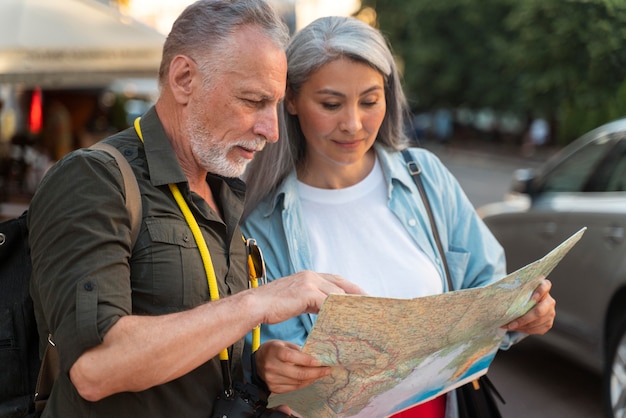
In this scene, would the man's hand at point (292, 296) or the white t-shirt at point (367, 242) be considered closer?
the man's hand at point (292, 296)

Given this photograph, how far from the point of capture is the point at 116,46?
691 centimetres

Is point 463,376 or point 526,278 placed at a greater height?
point 526,278

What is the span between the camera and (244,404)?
1722 mm

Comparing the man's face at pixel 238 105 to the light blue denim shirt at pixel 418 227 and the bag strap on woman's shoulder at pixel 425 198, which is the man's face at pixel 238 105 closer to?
the light blue denim shirt at pixel 418 227

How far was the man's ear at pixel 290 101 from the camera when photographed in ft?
8.23

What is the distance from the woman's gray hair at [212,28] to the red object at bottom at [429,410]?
1085 millimetres

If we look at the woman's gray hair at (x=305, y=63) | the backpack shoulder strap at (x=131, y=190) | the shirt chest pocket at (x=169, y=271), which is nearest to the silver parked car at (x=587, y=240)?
the woman's gray hair at (x=305, y=63)

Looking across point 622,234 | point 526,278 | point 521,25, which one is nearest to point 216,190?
point 526,278

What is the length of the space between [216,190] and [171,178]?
0.26m

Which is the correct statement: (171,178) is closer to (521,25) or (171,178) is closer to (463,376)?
(463,376)

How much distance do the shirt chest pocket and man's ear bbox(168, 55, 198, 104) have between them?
28 centimetres

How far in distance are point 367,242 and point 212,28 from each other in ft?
3.01

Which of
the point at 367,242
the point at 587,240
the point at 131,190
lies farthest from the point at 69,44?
the point at 131,190

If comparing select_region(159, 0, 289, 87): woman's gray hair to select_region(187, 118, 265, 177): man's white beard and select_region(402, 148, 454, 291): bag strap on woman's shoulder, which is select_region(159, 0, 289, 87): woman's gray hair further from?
select_region(402, 148, 454, 291): bag strap on woman's shoulder
